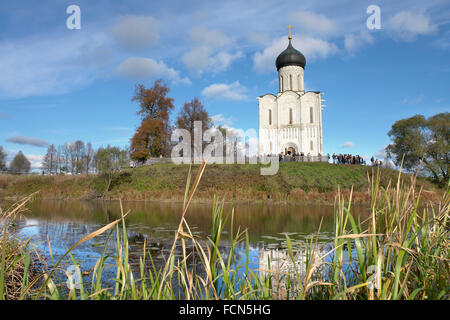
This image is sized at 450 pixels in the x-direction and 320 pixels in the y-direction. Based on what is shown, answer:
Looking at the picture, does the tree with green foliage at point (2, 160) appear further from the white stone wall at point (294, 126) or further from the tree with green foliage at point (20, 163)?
the white stone wall at point (294, 126)

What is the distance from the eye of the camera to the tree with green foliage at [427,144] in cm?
3678

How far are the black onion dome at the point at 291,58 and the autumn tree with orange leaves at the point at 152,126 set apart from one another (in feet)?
64.5

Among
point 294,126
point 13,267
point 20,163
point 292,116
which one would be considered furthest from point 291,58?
point 20,163

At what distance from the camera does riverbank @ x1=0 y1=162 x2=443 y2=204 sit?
73.5 ft

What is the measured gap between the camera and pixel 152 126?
37.3 metres

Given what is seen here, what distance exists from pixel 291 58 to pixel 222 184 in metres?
30.3

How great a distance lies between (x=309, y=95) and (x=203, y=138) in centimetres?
1897

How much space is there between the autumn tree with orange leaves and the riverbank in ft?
19.0

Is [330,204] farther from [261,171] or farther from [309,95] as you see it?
[309,95]

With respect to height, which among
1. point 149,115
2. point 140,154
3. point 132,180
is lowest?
point 132,180

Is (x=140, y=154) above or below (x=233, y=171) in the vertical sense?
above

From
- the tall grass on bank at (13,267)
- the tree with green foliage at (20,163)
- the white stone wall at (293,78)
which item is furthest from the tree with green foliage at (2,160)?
the tall grass on bank at (13,267)
